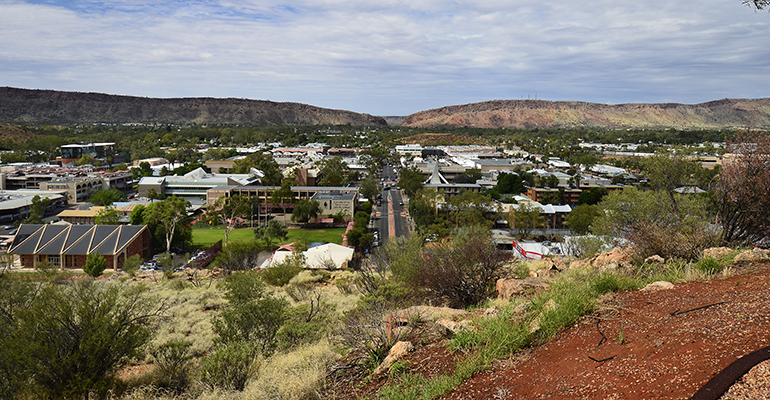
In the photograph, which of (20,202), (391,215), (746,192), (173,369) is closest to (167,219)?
(391,215)

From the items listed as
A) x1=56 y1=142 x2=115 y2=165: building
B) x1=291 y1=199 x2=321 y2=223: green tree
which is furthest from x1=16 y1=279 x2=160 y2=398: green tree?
x1=56 y1=142 x2=115 y2=165: building

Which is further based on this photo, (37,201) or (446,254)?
(37,201)

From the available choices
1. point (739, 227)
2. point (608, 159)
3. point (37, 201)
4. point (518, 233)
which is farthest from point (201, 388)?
point (608, 159)

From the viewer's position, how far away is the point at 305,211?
1912 inches

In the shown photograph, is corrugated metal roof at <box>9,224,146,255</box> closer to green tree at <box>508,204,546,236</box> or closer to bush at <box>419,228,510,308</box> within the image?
bush at <box>419,228,510,308</box>

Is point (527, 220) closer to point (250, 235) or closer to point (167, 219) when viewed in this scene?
point (250, 235)

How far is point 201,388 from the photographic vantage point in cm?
772

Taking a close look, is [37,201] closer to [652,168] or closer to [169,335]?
[169,335]

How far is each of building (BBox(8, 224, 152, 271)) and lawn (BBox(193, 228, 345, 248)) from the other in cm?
785

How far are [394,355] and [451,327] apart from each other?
0.92 m

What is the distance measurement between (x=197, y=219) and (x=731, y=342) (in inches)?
2130

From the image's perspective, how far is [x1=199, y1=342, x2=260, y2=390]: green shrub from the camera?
7.54 meters

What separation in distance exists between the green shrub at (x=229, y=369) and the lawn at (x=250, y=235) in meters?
32.7

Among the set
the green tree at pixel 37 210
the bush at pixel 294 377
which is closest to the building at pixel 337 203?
the green tree at pixel 37 210
